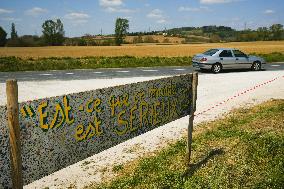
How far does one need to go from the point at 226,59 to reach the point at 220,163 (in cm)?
1560

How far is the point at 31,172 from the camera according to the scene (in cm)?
293

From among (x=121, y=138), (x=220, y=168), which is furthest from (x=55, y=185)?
(x=220, y=168)

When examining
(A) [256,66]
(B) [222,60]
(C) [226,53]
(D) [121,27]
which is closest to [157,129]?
(B) [222,60]

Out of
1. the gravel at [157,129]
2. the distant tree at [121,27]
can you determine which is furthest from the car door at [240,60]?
the distant tree at [121,27]

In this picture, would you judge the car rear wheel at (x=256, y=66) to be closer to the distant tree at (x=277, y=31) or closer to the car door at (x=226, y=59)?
the car door at (x=226, y=59)

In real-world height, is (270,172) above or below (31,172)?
below

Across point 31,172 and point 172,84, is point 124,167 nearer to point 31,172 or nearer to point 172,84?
point 172,84

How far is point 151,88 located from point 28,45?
88.3 m

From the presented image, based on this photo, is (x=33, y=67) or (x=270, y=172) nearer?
(x=270, y=172)

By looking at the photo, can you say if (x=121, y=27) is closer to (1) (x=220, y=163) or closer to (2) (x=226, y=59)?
(2) (x=226, y=59)

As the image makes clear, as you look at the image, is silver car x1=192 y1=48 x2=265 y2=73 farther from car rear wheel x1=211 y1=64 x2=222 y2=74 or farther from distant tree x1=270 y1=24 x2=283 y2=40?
distant tree x1=270 y1=24 x2=283 y2=40

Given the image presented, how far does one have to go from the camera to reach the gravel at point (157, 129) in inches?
201

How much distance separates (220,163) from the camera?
18.0ft

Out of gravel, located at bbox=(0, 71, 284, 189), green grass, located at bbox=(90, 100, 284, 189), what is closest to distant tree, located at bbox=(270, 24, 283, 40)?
gravel, located at bbox=(0, 71, 284, 189)
